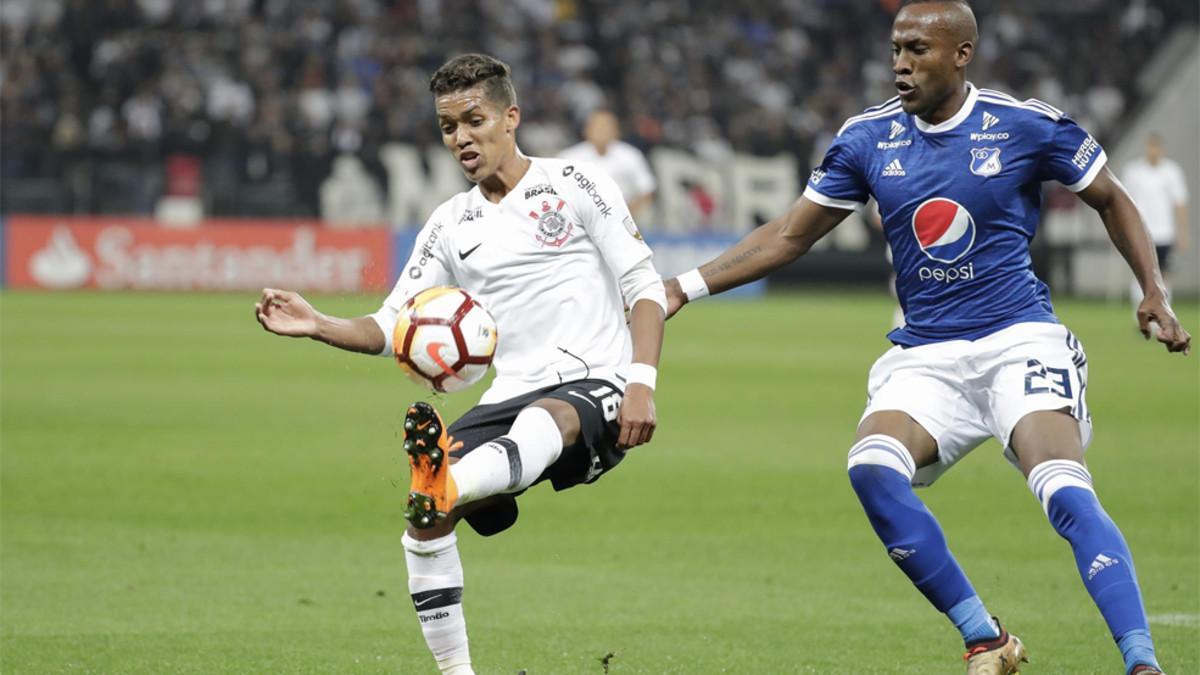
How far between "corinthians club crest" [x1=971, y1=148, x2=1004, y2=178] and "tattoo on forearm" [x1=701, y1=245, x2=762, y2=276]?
2.80 feet

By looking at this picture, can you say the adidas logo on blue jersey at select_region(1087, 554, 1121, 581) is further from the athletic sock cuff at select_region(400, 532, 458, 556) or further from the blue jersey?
the athletic sock cuff at select_region(400, 532, 458, 556)

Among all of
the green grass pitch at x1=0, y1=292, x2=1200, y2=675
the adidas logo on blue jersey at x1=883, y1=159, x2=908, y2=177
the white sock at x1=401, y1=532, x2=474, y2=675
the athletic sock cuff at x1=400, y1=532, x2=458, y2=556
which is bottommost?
the green grass pitch at x1=0, y1=292, x2=1200, y2=675

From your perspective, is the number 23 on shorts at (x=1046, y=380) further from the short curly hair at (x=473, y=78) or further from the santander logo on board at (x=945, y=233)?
the short curly hair at (x=473, y=78)

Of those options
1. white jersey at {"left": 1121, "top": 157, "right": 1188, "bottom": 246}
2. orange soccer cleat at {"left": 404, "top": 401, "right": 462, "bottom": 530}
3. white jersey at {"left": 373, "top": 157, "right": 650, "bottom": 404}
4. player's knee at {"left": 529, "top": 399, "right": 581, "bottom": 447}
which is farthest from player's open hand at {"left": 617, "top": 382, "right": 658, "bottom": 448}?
white jersey at {"left": 1121, "top": 157, "right": 1188, "bottom": 246}

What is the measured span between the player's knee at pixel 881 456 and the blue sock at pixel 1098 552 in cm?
39

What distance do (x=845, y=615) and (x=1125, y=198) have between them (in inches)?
92.7

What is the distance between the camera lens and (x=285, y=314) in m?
5.39

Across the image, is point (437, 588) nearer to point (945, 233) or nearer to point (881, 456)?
point (881, 456)

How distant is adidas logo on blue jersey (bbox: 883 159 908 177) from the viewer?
567 centimetres

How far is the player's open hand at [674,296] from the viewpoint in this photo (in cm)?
593

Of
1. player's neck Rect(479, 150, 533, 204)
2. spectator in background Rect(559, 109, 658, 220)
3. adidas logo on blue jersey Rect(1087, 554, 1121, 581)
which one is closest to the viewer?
adidas logo on blue jersey Rect(1087, 554, 1121, 581)

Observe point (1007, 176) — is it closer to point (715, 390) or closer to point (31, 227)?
point (715, 390)

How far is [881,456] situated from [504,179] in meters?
1.57

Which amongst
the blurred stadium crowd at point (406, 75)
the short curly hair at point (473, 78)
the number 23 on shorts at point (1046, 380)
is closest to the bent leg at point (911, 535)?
the number 23 on shorts at point (1046, 380)
